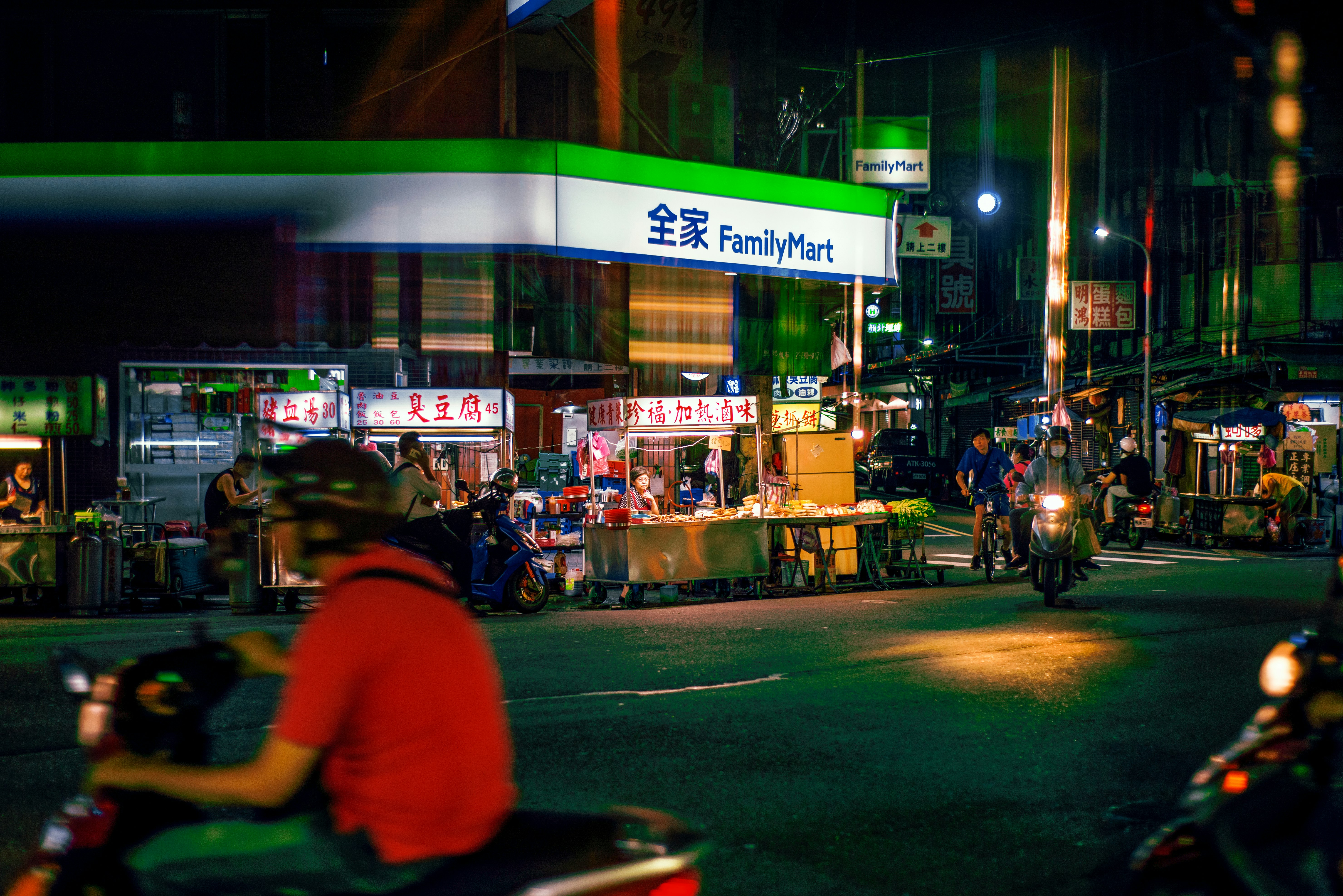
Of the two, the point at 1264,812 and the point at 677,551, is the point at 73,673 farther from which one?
the point at 677,551

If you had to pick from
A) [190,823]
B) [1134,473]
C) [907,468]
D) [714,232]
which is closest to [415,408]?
[714,232]

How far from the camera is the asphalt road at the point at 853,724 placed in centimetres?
470

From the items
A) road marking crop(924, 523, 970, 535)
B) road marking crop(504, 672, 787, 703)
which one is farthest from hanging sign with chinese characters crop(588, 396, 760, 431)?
road marking crop(924, 523, 970, 535)

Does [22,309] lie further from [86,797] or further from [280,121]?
[280,121]

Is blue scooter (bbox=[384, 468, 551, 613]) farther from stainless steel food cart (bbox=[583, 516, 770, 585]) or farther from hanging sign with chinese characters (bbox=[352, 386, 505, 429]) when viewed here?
hanging sign with chinese characters (bbox=[352, 386, 505, 429])

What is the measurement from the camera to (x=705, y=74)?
2009cm

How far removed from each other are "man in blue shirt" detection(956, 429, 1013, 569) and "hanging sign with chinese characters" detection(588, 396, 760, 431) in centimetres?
407

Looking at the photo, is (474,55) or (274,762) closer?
(274,762)

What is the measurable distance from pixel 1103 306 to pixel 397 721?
99.7 ft

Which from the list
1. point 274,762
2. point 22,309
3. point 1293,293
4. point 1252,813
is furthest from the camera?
point 1293,293

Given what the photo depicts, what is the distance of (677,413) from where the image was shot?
13391 millimetres

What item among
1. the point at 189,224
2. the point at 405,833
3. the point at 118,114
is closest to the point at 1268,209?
the point at 118,114

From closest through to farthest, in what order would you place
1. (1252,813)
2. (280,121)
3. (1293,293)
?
(1252,813)
(280,121)
(1293,293)

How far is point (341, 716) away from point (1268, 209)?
115 feet
